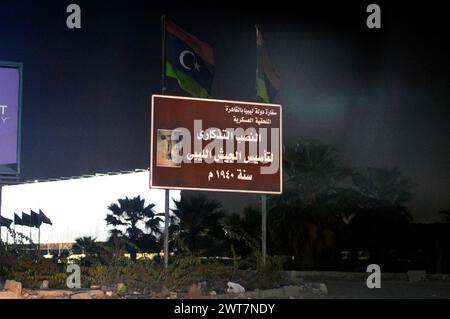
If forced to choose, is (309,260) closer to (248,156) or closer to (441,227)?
(441,227)

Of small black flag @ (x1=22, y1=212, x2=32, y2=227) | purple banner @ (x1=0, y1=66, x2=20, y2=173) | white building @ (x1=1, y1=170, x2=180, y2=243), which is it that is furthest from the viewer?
white building @ (x1=1, y1=170, x2=180, y2=243)

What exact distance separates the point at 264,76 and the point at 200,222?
1449cm

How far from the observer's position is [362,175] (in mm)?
32906

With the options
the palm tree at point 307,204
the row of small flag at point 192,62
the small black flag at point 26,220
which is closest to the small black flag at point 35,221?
the small black flag at point 26,220

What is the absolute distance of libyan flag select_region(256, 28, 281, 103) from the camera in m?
18.6

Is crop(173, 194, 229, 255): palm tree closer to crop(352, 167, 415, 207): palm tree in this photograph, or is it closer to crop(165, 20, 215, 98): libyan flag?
crop(352, 167, 415, 207): palm tree

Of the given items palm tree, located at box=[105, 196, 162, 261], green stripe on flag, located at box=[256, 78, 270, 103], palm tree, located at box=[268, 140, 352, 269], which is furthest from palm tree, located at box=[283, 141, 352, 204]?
green stripe on flag, located at box=[256, 78, 270, 103]

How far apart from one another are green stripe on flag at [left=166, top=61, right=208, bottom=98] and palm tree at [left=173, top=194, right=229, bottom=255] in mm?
15037

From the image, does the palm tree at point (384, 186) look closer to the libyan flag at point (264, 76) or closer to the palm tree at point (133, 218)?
the palm tree at point (133, 218)

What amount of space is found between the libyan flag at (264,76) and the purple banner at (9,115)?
251 inches

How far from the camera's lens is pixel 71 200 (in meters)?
43.6

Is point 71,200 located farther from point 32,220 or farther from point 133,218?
point 133,218
